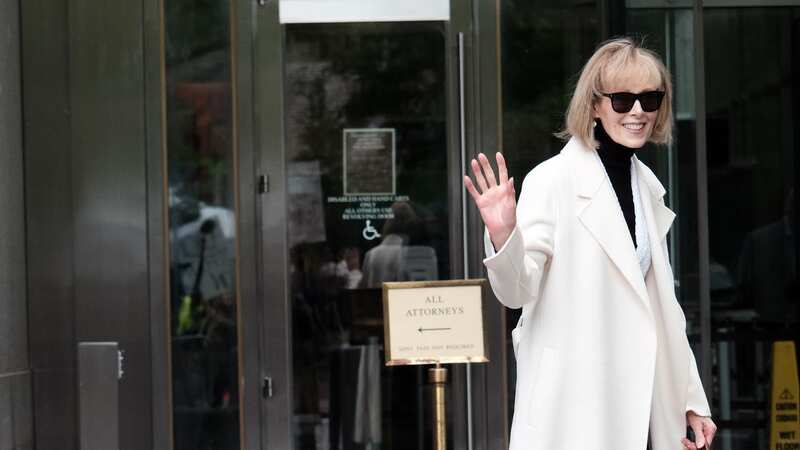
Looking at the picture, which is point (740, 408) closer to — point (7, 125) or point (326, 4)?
point (326, 4)

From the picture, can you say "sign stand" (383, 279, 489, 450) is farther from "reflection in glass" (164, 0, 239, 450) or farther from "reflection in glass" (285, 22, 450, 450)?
"reflection in glass" (164, 0, 239, 450)

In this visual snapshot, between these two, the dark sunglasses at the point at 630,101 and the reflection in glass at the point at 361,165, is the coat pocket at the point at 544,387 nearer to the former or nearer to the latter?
the dark sunglasses at the point at 630,101

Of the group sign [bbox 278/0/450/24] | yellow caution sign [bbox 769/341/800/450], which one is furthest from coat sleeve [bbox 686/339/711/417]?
yellow caution sign [bbox 769/341/800/450]

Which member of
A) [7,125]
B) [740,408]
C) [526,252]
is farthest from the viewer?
[740,408]

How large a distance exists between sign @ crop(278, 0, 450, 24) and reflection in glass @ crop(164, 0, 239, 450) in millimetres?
406

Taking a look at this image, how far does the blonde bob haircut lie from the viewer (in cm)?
414

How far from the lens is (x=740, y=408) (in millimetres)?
8445

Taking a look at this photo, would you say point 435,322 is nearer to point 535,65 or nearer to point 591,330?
point 591,330

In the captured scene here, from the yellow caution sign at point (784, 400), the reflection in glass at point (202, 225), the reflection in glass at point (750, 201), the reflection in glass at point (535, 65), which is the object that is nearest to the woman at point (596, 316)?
the reflection in glass at point (535, 65)

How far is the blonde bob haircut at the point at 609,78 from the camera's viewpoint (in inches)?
163

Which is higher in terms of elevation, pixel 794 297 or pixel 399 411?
pixel 794 297

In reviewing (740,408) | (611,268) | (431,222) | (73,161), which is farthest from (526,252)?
(740,408)

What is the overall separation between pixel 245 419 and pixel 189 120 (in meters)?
1.74

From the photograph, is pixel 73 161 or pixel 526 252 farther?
pixel 73 161
